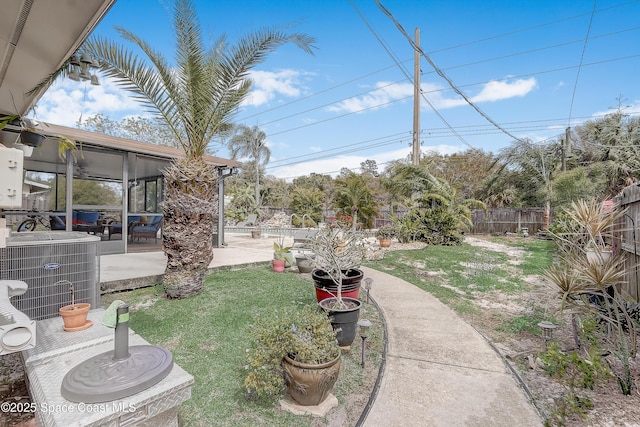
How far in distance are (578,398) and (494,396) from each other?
65 cm

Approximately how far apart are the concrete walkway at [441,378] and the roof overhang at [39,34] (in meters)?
3.41

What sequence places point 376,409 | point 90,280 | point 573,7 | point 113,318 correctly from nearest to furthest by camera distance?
point 113,318 → point 376,409 → point 90,280 → point 573,7

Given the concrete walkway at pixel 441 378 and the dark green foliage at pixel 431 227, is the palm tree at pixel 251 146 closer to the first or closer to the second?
the dark green foliage at pixel 431 227

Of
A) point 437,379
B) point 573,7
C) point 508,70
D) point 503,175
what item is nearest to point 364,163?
point 503,175

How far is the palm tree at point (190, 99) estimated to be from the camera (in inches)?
184

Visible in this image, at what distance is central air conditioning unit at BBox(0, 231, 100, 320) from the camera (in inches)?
113

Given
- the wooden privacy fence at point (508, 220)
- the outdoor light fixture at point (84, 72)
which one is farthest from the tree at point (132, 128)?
the wooden privacy fence at point (508, 220)

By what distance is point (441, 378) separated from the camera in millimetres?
2891

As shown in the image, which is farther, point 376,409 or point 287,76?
point 287,76

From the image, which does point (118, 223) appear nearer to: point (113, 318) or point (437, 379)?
point (113, 318)

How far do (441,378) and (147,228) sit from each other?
368 inches

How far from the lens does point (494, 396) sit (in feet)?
8.59

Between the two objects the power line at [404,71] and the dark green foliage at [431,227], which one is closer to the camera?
the power line at [404,71]

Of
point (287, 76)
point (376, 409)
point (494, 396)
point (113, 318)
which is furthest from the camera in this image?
point (287, 76)
